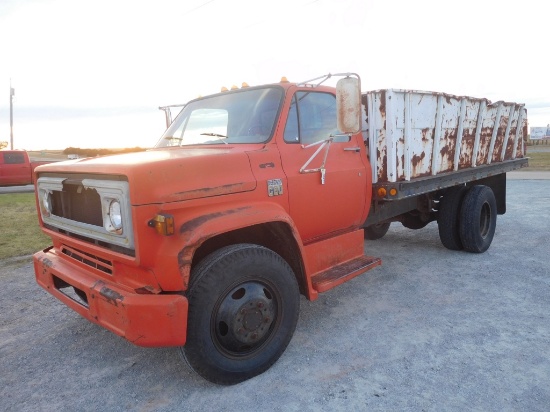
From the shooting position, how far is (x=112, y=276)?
2.87 meters

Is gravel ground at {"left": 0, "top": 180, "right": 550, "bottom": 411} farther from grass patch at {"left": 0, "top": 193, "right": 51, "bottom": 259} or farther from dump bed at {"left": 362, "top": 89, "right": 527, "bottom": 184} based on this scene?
grass patch at {"left": 0, "top": 193, "right": 51, "bottom": 259}

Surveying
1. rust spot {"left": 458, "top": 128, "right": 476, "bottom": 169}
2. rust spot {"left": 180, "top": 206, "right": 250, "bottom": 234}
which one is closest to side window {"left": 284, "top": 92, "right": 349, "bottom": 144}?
rust spot {"left": 180, "top": 206, "right": 250, "bottom": 234}

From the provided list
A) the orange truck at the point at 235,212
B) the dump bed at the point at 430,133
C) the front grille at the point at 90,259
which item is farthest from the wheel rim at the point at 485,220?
the front grille at the point at 90,259

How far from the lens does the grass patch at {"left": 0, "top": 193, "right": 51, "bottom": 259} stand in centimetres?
670

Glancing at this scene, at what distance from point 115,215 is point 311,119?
1.90 meters

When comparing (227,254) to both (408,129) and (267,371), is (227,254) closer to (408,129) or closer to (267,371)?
(267,371)

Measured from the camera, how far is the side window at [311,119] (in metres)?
3.55

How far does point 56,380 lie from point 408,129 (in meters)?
3.83

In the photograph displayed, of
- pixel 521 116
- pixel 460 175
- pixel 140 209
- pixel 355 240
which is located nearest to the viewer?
pixel 140 209

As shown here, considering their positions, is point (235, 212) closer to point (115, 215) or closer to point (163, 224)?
point (163, 224)

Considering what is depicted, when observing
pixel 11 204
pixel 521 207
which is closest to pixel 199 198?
pixel 521 207

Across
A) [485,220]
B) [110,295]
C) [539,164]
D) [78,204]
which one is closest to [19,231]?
[78,204]

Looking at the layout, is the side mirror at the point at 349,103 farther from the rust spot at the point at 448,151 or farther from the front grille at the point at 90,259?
the rust spot at the point at 448,151

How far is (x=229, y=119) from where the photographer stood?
3.76m
